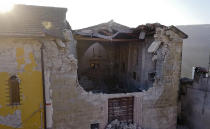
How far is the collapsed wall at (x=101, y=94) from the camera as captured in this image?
768 cm

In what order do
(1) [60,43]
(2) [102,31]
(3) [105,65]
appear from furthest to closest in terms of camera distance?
1. (3) [105,65]
2. (2) [102,31]
3. (1) [60,43]

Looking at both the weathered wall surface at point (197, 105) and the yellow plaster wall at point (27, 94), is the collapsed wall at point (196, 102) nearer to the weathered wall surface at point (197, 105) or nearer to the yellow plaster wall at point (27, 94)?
the weathered wall surface at point (197, 105)

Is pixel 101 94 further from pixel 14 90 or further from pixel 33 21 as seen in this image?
pixel 33 21

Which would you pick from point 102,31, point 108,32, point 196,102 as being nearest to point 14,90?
point 102,31

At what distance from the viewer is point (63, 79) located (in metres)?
7.77

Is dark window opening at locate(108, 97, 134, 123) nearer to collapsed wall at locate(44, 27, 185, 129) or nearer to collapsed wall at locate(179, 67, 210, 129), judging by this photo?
collapsed wall at locate(44, 27, 185, 129)

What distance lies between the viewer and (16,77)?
7211mm

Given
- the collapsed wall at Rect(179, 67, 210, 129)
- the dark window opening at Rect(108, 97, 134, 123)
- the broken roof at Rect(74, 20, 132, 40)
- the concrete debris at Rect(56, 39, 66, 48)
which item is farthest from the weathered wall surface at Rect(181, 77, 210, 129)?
the concrete debris at Rect(56, 39, 66, 48)

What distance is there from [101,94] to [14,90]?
13.9 ft

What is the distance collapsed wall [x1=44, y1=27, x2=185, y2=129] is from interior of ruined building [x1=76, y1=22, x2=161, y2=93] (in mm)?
1325

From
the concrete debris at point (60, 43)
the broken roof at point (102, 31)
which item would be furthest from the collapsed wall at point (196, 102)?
the concrete debris at point (60, 43)

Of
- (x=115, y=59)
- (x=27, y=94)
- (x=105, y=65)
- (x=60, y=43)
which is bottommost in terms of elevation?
(x=27, y=94)

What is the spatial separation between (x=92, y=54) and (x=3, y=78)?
30.3 ft

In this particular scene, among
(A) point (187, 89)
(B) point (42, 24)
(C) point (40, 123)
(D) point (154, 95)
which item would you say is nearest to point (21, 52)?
(B) point (42, 24)
